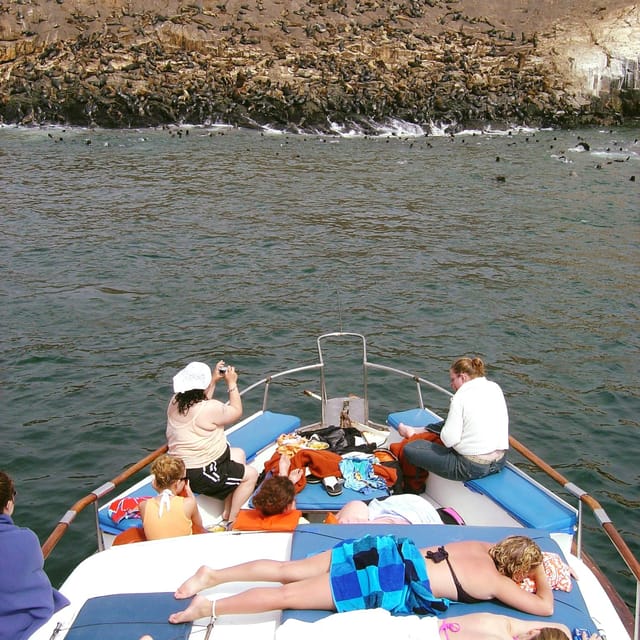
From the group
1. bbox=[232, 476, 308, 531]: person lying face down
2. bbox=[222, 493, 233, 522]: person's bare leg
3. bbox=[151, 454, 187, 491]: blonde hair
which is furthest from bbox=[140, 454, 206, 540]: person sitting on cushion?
bbox=[222, 493, 233, 522]: person's bare leg

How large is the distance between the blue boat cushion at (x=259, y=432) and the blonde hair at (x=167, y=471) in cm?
216

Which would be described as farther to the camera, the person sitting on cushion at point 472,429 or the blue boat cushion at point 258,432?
the blue boat cushion at point 258,432

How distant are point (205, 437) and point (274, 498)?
1.30 metres

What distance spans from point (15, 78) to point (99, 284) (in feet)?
127

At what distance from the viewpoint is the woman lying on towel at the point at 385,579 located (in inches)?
200

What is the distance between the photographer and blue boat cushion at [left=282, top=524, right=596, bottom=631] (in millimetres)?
5219

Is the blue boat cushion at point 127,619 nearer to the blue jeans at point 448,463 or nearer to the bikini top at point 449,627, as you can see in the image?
the bikini top at point 449,627

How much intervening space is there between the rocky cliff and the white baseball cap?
1660 inches

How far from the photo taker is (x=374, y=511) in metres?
6.89

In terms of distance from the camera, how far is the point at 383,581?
16.8 ft

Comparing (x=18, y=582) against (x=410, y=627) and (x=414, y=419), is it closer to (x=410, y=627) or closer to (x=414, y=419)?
(x=410, y=627)

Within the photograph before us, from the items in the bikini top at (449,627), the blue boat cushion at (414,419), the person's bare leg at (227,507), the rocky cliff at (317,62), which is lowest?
the person's bare leg at (227,507)

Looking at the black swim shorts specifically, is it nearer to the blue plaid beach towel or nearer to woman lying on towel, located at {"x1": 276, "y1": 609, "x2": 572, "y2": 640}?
the blue plaid beach towel

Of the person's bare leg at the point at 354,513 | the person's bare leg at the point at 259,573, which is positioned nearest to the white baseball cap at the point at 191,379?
the person's bare leg at the point at 354,513
